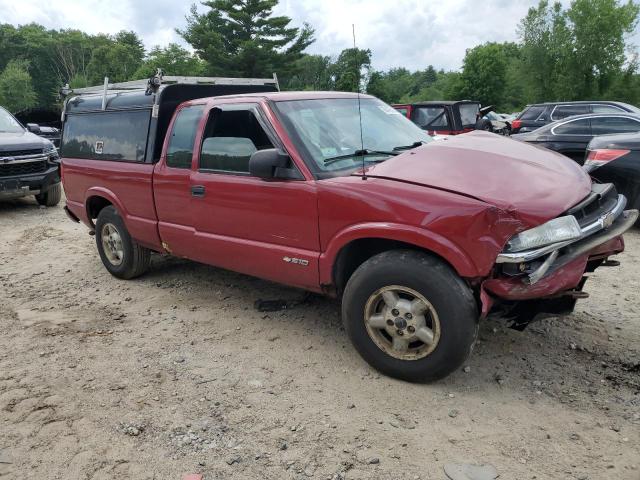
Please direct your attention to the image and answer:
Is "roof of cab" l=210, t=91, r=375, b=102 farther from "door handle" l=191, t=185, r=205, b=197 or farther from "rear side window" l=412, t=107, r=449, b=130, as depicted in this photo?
"rear side window" l=412, t=107, r=449, b=130

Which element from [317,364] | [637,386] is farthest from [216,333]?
[637,386]

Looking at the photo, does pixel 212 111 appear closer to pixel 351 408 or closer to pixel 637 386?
pixel 351 408

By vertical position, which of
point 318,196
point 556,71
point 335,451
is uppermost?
point 556,71

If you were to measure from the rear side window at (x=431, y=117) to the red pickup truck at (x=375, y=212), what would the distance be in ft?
30.9

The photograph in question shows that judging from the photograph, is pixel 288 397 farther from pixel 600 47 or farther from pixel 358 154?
pixel 600 47

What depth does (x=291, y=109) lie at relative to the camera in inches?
159

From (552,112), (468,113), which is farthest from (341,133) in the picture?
(552,112)

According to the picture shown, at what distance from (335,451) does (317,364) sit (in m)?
0.96

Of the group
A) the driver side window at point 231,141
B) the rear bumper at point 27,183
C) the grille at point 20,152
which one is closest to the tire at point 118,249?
the driver side window at point 231,141

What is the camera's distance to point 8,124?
33.3 ft

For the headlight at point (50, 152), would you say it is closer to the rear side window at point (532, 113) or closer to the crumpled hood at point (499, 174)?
the crumpled hood at point (499, 174)

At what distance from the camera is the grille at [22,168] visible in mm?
9039

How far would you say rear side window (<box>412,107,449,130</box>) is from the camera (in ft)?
44.8

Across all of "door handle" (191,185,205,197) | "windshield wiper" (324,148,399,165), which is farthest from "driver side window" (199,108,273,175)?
"windshield wiper" (324,148,399,165)
